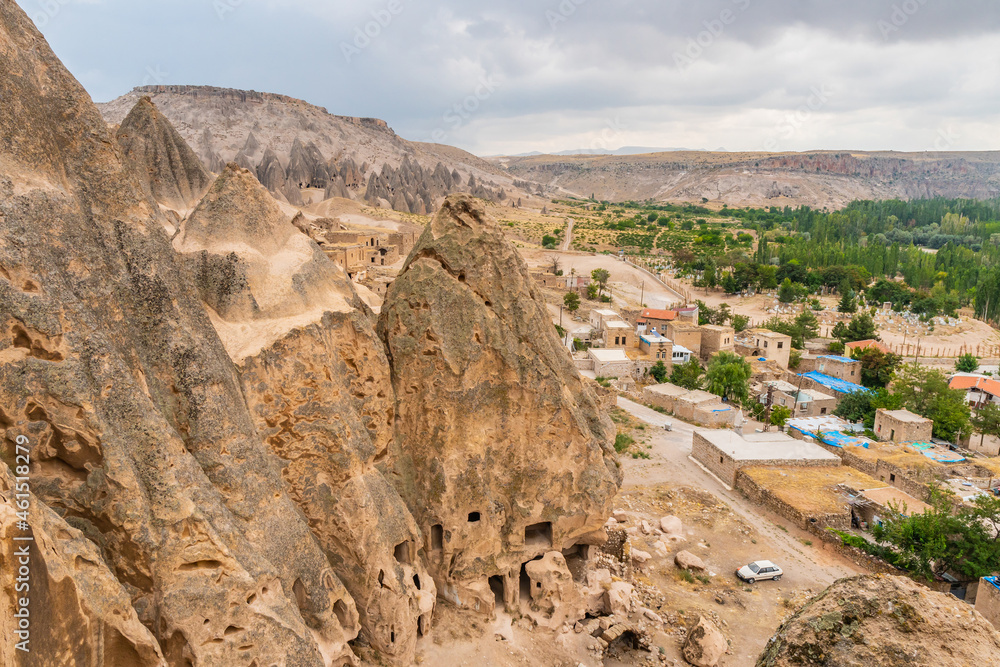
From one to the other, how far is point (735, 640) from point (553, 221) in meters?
112

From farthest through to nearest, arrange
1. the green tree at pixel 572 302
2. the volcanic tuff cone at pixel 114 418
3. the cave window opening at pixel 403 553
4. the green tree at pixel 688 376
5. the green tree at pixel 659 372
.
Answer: the green tree at pixel 572 302, the green tree at pixel 659 372, the green tree at pixel 688 376, the cave window opening at pixel 403 553, the volcanic tuff cone at pixel 114 418

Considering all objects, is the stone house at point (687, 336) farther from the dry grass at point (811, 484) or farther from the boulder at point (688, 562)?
the boulder at point (688, 562)

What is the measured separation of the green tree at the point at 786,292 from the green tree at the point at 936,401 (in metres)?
32.8

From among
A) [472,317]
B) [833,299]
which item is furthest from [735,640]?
[833,299]

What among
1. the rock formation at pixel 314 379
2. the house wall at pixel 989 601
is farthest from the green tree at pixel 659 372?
the rock formation at pixel 314 379

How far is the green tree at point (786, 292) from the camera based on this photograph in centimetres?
7400

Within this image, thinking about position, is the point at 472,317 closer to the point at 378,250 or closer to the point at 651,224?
the point at 378,250

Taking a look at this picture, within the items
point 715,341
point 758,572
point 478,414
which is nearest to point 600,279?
point 715,341

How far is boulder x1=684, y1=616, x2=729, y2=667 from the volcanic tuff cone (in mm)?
9743

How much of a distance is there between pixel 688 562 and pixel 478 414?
35.5 ft

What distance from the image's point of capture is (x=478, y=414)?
12.7 metres

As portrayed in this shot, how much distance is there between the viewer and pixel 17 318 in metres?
6.07

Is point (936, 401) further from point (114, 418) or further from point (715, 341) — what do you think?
point (114, 418)

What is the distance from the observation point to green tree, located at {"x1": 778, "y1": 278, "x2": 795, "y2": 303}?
74000 mm
